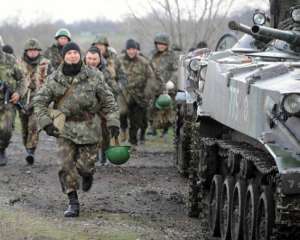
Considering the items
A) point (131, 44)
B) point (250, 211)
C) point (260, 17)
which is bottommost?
point (250, 211)

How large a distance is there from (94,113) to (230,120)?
6.71 ft

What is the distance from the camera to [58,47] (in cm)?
1750

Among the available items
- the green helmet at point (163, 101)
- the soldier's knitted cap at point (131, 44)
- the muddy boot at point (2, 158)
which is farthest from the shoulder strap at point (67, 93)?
the soldier's knitted cap at point (131, 44)

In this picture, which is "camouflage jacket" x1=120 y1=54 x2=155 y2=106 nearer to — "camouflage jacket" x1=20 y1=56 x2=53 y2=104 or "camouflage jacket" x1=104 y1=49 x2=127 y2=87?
"camouflage jacket" x1=104 y1=49 x2=127 y2=87

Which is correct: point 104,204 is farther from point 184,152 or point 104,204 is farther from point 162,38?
point 162,38

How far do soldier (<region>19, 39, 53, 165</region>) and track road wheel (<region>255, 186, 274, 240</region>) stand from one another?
7519 millimetres

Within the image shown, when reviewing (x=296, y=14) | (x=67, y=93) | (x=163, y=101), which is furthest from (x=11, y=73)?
(x=296, y=14)

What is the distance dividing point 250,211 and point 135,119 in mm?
10384

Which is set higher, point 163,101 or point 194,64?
point 194,64

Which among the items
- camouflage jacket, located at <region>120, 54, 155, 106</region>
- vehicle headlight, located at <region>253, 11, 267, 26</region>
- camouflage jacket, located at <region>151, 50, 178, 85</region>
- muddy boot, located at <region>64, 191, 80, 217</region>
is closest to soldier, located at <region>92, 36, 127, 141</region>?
camouflage jacket, located at <region>120, 54, 155, 106</region>

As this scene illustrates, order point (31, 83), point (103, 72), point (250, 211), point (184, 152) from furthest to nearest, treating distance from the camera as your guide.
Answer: point (31, 83)
point (103, 72)
point (184, 152)
point (250, 211)

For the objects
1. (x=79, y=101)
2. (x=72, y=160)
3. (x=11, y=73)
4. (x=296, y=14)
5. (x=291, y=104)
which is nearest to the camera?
(x=291, y=104)

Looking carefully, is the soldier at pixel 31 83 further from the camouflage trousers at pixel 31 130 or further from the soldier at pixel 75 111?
the soldier at pixel 75 111

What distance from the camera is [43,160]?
17484 mm
